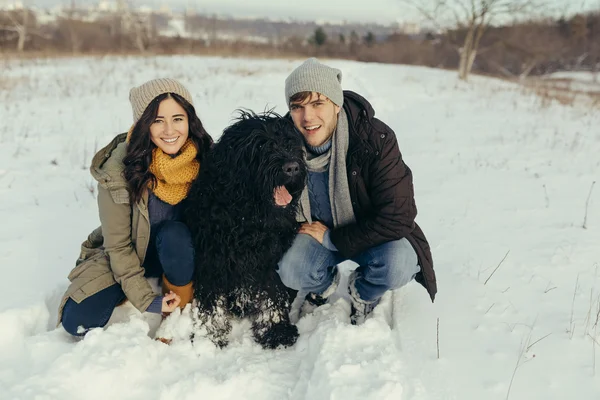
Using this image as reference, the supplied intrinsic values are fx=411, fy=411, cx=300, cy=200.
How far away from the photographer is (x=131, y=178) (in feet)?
7.05

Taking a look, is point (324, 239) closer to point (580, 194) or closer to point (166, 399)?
point (166, 399)

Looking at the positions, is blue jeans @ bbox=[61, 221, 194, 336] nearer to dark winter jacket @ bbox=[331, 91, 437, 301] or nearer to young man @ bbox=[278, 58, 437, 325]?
young man @ bbox=[278, 58, 437, 325]

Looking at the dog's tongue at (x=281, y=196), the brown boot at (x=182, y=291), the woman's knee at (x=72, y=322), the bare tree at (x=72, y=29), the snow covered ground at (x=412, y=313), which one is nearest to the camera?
the snow covered ground at (x=412, y=313)

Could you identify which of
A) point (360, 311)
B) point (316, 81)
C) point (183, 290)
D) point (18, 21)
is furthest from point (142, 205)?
point (18, 21)

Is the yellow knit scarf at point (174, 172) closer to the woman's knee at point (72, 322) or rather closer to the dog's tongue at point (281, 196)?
the dog's tongue at point (281, 196)

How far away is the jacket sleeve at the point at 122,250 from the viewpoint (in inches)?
86.4

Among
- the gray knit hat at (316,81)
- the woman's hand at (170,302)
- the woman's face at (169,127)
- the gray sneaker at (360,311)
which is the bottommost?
the gray sneaker at (360,311)

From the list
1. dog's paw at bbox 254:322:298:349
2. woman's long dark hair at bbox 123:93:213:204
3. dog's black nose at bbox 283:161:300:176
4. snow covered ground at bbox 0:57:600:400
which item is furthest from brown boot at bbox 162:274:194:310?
dog's black nose at bbox 283:161:300:176

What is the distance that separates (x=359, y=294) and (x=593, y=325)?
4.25 feet

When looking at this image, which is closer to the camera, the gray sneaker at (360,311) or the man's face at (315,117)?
the man's face at (315,117)

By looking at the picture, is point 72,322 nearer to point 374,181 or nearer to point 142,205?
point 142,205

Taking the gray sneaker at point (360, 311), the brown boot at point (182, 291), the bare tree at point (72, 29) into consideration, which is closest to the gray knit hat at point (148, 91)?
the brown boot at point (182, 291)

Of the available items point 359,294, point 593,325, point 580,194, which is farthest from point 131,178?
point 580,194

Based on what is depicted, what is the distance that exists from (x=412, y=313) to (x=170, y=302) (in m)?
→ 1.44
